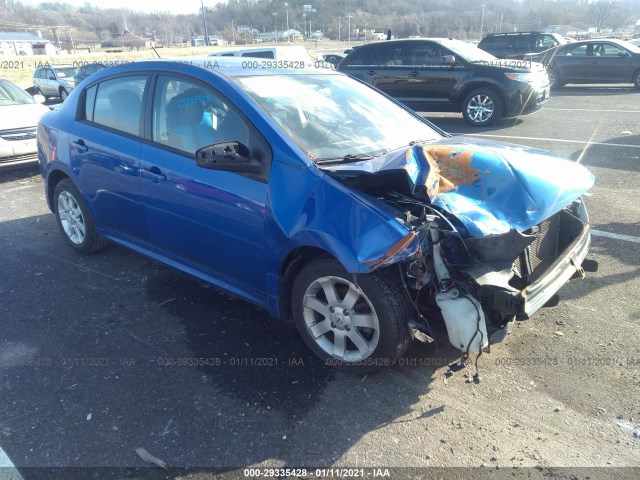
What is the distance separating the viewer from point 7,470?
238 cm

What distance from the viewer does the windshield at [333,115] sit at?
3.18 m

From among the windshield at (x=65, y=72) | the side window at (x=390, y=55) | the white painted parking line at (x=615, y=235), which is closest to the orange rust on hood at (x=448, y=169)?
the white painted parking line at (x=615, y=235)

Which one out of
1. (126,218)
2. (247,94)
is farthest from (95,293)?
(247,94)

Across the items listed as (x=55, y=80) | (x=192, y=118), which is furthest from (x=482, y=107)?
(x=55, y=80)

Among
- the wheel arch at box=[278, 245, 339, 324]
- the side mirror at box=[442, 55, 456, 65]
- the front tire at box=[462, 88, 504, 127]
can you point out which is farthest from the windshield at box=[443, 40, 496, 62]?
the wheel arch at box=[278, 245, 339, 324]

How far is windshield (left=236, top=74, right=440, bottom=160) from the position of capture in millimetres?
3178

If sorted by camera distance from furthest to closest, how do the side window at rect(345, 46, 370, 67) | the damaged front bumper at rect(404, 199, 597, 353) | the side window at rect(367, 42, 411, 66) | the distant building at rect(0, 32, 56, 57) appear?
the distant building at rect(0, 32, 56, 57) → the side window at rect(345, 46, 370, 67) → the side window at rect(367, 42, 411, 66) → the damaged front bumper at rect(404, 199, 597, 353)

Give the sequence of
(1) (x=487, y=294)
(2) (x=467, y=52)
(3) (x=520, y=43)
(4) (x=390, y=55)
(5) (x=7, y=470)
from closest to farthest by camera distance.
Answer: (5) (x=7, y=470), (1) (x=487, y=294), (2) (x=467, y=52), (4) (x=390, y=55), (3) (x=520, y=43)

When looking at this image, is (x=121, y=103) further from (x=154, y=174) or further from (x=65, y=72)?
(x=65, y=72)

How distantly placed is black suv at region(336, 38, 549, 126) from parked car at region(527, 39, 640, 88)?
6.87m

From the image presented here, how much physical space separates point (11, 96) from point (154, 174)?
23.0 feet

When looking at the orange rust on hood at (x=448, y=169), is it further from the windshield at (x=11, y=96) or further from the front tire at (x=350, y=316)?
the windshield at (x=11, y=96)

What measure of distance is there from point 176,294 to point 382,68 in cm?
901

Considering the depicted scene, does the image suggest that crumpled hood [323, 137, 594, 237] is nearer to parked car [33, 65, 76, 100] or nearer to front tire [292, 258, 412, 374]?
front tire [292, 258, 412, 374]
